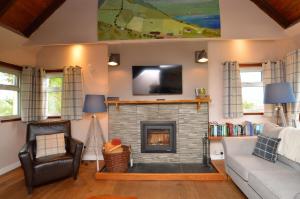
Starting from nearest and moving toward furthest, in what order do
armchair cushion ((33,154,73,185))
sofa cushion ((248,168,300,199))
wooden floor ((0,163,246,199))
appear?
1. sofa cushion ((248,168,300,199))
2. wooden floor ((0,163,246,199))
3. armchair cushion ((33,154,73,185))

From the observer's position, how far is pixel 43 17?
4.08 m

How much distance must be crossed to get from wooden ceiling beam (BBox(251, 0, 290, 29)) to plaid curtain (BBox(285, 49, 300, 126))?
0.54 metres

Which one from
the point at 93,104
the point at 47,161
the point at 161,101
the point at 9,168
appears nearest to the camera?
the point at 47,161

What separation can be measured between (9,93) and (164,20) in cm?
329

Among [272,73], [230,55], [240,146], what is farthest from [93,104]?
[272,73]

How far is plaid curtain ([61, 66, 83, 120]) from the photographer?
436 cm

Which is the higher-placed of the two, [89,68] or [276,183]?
[89,68]

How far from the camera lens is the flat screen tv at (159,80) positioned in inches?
187

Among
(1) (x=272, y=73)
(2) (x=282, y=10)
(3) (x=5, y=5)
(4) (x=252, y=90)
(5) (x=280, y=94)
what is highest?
(2) (x=282, y=10)

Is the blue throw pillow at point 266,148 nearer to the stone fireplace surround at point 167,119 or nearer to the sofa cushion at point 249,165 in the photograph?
the sofa cushion at point 249,165

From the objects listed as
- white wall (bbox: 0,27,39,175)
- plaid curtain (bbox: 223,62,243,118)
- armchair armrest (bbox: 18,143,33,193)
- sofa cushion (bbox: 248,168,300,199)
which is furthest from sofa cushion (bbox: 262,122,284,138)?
white wall (bbox: 0,27,39,175)

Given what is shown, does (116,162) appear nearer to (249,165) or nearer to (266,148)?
(249,165)

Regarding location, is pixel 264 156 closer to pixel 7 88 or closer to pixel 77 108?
pixel 77 108

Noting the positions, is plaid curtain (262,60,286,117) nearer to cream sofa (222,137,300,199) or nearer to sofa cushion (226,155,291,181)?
cream sofa (222,137,300,199)
